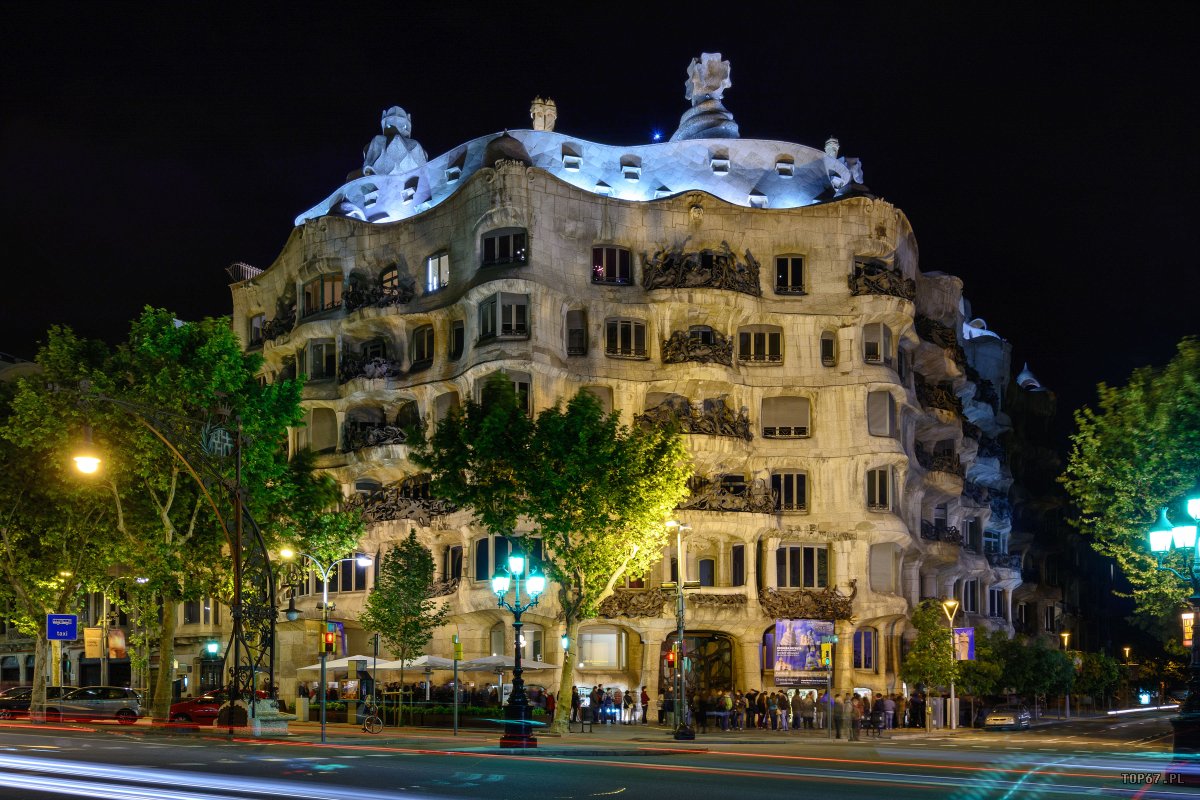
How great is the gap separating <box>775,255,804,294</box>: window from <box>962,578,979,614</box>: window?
81.0 ft

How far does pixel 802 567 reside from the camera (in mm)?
64750

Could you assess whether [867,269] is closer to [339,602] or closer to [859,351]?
[859,351]

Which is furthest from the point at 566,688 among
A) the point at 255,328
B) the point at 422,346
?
the point at 255,328

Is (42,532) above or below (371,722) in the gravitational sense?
above

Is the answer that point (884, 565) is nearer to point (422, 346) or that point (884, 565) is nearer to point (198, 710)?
point (422, 346)

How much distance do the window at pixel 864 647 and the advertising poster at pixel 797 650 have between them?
11.8ft

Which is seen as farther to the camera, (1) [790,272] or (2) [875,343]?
(2) [875,343]

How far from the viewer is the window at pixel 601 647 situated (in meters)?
64.0

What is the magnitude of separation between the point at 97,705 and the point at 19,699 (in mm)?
6574

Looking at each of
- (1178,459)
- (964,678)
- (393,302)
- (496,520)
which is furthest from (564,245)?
(1178,459)

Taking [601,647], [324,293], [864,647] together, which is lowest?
[864,647]

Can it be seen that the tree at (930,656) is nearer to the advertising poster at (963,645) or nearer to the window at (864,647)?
the advertising poster at (963,645)

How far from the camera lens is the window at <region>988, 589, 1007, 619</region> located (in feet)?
287

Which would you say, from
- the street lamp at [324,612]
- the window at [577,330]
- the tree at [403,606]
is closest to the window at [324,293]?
the street lamp at [324,612]
